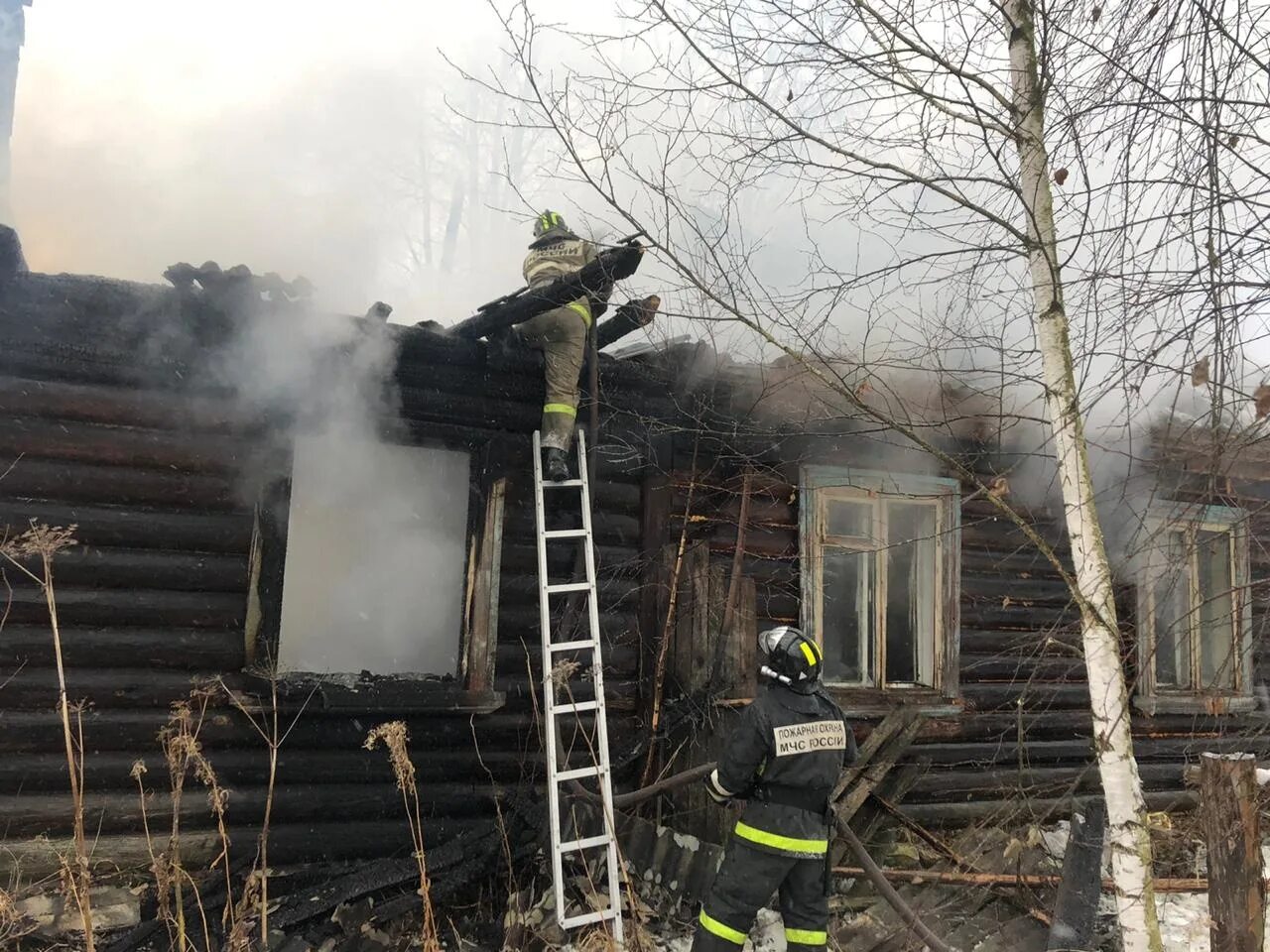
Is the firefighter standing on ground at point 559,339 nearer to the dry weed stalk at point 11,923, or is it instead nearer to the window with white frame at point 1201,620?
the dry weed stalk at point 11,923

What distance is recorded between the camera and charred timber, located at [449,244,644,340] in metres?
4.32

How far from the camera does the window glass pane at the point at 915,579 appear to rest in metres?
6.57

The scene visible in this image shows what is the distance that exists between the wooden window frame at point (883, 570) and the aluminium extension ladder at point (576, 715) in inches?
64.9

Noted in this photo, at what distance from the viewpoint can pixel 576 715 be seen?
391cm

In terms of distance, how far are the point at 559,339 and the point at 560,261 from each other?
0.44m

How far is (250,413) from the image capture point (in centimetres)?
471

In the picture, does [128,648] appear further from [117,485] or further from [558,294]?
[558,294]

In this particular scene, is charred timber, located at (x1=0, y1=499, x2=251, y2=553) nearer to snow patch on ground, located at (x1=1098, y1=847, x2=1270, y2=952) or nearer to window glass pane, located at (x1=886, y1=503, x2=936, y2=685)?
window glass pane, located at (x1=886, y1=503, x2=936, y2=685)

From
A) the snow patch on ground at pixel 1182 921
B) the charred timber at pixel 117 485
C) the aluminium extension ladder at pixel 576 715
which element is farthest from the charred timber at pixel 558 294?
the snow patch on ground at pixel 1182 921

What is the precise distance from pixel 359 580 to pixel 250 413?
74.2 inches

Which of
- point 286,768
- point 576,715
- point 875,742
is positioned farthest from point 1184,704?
point 286,768

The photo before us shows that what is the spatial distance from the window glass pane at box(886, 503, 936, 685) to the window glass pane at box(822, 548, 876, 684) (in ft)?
0.81

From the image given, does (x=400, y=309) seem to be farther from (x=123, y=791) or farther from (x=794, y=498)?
(x=123, y=791)

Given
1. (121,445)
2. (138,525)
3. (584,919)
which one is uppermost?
(121,445)
